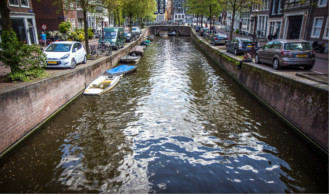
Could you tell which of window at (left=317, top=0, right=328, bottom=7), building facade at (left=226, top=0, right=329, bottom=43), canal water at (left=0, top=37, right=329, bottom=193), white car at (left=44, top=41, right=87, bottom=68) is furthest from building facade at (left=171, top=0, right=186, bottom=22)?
canal water at (left=0, top=37, right=329, bottom=193)

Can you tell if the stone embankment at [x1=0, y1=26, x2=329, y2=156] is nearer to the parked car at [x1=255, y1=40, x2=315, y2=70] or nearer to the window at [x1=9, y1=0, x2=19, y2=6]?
the parked car at [x1=255, y1=40, x2=315, y2=70]

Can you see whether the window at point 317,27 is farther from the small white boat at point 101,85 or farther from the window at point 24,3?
the window at point 24,3

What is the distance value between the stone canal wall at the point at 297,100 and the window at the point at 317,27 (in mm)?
14793

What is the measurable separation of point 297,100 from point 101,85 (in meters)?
10.8

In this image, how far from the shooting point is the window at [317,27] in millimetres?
22859

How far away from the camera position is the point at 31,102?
8.52m

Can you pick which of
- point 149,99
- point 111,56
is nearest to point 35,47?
point 149,99

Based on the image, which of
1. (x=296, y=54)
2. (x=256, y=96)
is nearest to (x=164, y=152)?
(x=256, y=96)

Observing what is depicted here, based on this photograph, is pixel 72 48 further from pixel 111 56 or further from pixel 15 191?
pixel 15 191

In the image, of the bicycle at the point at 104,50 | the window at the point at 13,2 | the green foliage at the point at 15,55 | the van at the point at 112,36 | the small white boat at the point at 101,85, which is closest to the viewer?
the green foliage at the point at 15,55

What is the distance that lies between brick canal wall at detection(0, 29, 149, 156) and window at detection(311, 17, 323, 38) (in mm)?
23337

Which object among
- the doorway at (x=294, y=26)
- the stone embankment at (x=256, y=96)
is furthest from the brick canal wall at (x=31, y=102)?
the doorway at (x=294, y=26)

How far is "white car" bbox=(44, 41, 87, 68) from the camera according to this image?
12.8m

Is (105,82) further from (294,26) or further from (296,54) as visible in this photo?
(294,26)
